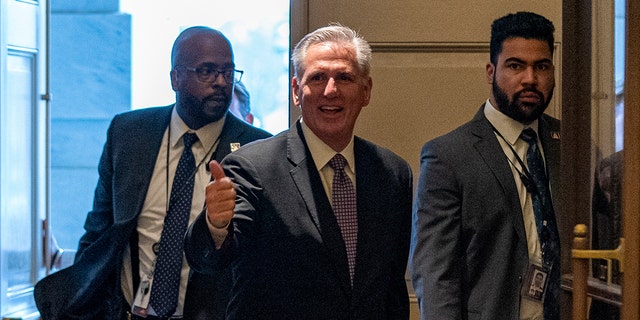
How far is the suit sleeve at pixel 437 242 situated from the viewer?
3.18m

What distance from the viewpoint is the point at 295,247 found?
2.82 metres

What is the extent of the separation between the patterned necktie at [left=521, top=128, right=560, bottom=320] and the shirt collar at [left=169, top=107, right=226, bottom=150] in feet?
3.74

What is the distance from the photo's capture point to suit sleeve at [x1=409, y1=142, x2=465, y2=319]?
3178 millimetres

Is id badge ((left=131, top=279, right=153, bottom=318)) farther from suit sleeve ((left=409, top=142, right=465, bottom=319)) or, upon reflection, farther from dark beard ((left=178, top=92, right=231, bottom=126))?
suit sleeve ((left=409, top=142, right=465, bottom=319))

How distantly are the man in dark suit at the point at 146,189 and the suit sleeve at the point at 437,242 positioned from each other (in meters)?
0.72

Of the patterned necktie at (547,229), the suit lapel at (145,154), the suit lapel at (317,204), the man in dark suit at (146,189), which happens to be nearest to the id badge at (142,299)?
the man in dark suit at (146,189)

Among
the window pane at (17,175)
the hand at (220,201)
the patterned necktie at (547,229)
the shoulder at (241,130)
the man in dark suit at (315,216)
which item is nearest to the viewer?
the hand at (220,201)

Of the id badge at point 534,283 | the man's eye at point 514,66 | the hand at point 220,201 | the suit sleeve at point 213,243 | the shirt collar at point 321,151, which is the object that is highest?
the man's eye at point 514,66

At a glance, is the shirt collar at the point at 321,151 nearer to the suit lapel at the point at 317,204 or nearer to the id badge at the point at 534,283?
the suit lapel at the point at 317,204

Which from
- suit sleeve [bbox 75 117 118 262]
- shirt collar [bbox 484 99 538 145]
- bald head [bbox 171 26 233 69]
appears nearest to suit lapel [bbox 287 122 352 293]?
shirt collar [bbox 484 99 538 145]

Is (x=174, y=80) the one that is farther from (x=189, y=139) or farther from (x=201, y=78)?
(x=189, y=139)

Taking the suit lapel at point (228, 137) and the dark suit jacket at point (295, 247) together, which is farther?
the suit lapel at point (228, 137)

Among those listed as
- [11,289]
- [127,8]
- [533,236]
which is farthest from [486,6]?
[127,8]

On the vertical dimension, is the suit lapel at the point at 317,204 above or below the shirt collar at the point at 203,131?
below
